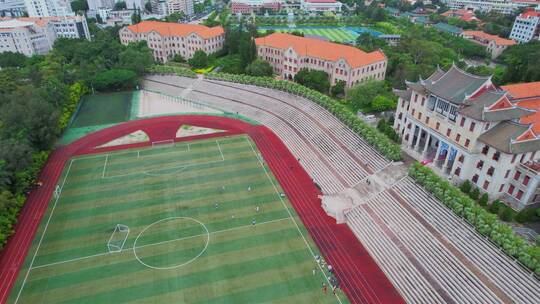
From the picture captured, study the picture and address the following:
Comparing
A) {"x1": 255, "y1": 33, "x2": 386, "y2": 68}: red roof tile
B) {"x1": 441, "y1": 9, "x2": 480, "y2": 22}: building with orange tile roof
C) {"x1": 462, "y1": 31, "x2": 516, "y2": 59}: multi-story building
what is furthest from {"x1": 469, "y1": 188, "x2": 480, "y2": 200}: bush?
{"x1": 441, "y1": 9, "x2": 480, "y2": 22}: building with orange tile roof

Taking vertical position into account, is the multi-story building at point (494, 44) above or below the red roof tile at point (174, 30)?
below

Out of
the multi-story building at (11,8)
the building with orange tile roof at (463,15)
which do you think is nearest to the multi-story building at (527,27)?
the building with orange tile roof at (463,15)

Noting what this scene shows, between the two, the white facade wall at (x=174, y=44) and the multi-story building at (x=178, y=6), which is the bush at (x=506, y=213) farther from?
the multi-story building at (x=178, y=6)

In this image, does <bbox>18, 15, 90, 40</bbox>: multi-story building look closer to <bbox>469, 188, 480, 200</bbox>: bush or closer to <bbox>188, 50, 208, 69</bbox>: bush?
<bbox>188, 50, 208, 69</bbox>: bush

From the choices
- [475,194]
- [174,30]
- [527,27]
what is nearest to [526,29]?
[527,27]

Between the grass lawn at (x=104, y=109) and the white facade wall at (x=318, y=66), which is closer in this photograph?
the grass lawn at (x=104, y=109)

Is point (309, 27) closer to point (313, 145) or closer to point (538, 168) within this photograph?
point (313, 145)
